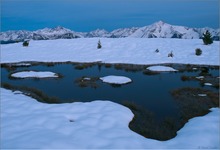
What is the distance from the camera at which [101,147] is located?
38.5 ft

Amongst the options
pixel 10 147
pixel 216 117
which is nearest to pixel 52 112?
pixel 10 147

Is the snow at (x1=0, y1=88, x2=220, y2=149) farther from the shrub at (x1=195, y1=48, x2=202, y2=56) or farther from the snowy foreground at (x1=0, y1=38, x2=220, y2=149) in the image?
the shrub at (x1=195, y1=48, x2=202, y2=56)

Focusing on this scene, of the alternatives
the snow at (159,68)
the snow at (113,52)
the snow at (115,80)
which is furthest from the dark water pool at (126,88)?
the snow at (113,52)

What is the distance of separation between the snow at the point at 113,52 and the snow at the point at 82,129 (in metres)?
26.1

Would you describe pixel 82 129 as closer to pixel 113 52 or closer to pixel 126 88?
pixel 126 88

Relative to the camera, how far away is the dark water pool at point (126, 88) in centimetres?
2164

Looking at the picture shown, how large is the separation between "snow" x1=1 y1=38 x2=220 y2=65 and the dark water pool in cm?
793

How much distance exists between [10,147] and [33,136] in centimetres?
128

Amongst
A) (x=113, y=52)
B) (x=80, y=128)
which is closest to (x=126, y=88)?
(x=80, y=128)

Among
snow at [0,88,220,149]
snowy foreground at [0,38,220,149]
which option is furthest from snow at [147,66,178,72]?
snow at [0,88,220,149]

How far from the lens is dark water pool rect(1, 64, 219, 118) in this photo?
21.6m

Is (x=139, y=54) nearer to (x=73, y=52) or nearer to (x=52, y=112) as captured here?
(x=73, y=52)

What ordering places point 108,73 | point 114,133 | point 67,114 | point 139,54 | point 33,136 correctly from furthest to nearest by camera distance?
point 139,54 → point 108,73 → point 67,114 → point 114,133 → point 33,136

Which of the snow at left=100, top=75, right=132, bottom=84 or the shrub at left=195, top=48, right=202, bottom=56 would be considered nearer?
the snow at left=100, top=75, right=132, bottom=84
